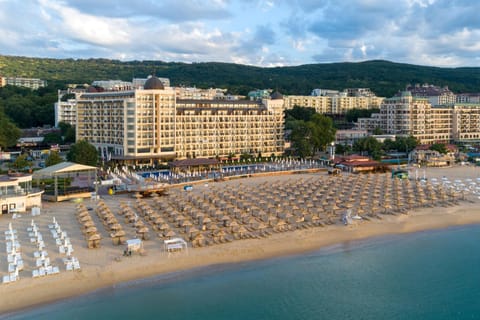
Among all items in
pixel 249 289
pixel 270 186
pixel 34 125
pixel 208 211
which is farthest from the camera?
pixel 34 125

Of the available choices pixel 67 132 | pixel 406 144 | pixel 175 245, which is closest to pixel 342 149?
pixel 406 144

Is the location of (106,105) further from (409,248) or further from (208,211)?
(409,248)

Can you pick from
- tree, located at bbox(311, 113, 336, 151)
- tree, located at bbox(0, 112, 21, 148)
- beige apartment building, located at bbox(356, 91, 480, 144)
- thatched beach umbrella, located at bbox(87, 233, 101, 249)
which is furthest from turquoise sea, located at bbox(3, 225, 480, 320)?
beige apartment building, located at bbox(356, 91, 480, 144)

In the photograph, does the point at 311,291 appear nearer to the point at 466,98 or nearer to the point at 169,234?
the point at 169,234

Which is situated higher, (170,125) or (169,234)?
(170,125)

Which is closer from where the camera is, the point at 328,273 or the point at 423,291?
the point at 423,291

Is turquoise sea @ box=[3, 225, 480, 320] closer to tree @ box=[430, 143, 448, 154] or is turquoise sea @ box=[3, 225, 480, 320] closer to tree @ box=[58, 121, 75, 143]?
tree @ box=[430, 143, 448, 154]

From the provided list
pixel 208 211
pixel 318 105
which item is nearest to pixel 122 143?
pixel 208 211
